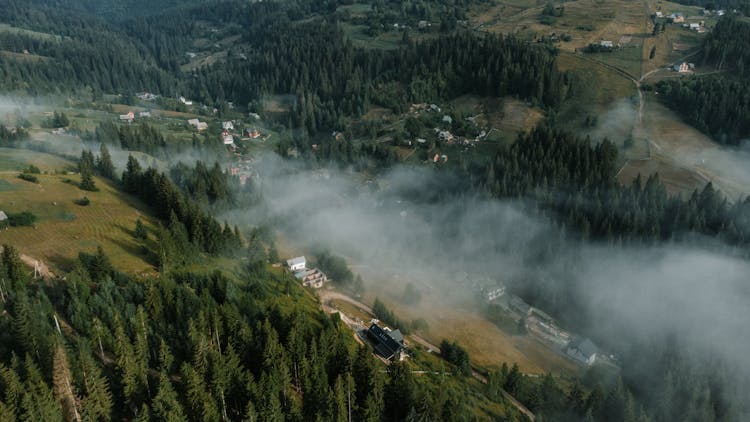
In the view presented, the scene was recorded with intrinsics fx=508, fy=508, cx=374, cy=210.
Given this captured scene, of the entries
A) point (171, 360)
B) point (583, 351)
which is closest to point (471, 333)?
point (583, 351)

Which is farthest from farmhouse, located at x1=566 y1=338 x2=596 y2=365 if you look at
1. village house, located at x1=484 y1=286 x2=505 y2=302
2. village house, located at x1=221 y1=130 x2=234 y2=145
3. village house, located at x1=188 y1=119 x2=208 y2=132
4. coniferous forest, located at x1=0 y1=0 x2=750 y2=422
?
village house, located at x1=188 y1=119 x2=208 y2=132

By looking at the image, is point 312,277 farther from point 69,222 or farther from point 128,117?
point 128,117

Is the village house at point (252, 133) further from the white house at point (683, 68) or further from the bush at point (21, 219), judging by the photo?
the white house at point (683, 68)

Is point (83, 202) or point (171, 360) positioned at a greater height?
point (171, 360)

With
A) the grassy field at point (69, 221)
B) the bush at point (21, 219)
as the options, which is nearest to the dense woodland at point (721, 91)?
the grassy field at point (69, 221)

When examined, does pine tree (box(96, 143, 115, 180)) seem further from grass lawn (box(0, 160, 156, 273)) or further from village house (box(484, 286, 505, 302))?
village house (box(484, 286, 505, 302))

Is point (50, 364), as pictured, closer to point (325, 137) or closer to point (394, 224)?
point (394, 224)
